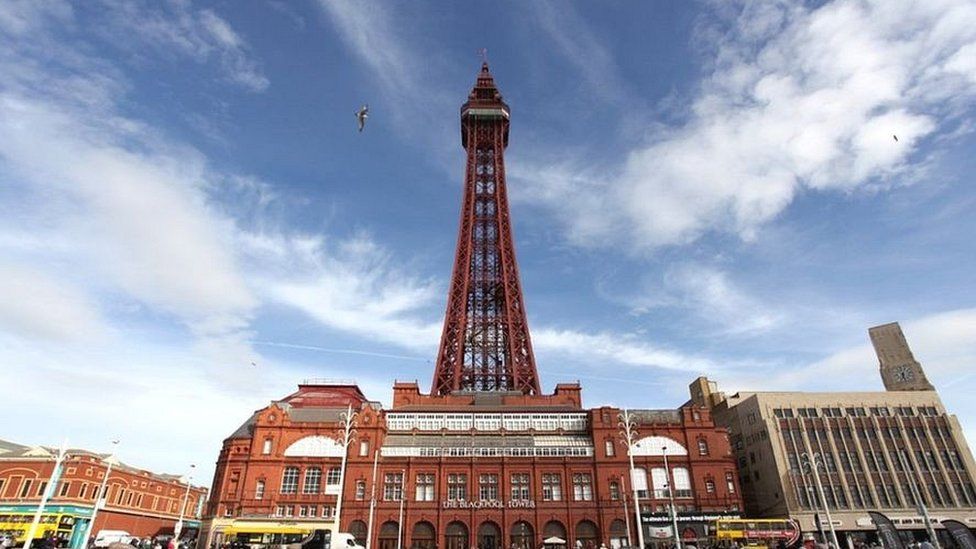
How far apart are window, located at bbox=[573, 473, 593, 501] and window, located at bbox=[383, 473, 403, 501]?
1576 centimetres

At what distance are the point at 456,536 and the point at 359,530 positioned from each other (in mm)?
8415

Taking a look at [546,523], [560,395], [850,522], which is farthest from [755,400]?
[546,523]

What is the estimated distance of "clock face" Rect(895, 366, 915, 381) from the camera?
67.9 m

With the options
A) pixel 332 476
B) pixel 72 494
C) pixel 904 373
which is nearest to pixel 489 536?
pixel 332 476

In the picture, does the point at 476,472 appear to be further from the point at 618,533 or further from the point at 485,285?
the point at 485,285

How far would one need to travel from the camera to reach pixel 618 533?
49.2 m

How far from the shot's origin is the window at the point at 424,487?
169 feet

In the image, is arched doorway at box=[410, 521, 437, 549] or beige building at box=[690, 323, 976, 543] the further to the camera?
beige building at box=[690, 323, 976, 543]

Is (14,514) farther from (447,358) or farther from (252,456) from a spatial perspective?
(447,358)

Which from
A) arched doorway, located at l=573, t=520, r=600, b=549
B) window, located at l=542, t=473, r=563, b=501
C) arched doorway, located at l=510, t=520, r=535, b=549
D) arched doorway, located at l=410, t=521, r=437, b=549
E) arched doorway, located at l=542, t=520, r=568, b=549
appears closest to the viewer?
arched doorway, located at l=573, t=520, r=600, b=549

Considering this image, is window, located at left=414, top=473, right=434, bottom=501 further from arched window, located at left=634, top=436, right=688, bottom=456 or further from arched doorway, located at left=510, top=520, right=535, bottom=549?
arched window, located at left=634, top=436, right=688, bottom=456

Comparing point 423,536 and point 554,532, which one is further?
point 554,532

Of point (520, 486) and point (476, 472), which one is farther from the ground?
point (476, 472)

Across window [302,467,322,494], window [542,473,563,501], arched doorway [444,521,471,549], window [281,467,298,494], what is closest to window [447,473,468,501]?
arched doorway [444,521,471,549]
